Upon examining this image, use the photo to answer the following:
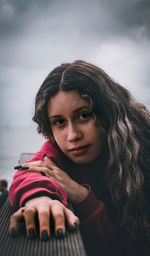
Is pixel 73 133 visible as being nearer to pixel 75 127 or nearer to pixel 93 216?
pixel 75 127

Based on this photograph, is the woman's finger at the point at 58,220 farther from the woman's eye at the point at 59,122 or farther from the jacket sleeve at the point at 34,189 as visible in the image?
the woman's eye at the point at 59,122

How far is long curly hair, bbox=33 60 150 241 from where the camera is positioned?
1.02ft

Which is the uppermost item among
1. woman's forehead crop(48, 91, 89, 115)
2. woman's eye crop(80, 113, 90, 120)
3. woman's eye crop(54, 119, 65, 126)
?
woman's forehead crop(48, 91, 89, 115)

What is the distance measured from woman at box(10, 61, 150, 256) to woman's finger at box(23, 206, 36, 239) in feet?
0.12

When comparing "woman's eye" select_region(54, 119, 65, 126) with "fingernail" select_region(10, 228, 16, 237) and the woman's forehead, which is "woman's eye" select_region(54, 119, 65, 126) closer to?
the woman's forehead

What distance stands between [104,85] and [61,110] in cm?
10

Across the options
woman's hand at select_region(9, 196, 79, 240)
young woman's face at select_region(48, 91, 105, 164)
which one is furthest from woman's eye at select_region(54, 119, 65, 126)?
woman's hand at select_region(9, 196, 79, 240)

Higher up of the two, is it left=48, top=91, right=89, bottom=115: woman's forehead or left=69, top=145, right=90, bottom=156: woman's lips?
left=48, top=91, right=89, bottom=115: woman's forehead

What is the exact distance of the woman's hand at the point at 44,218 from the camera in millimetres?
172

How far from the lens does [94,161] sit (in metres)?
0.34

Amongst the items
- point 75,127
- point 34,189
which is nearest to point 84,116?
point 75,127

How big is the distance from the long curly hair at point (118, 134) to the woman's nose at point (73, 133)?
41mm

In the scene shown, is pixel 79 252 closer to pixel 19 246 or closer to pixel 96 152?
pixel 19 246

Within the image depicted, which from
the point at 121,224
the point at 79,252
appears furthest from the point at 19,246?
the point at 121,224
